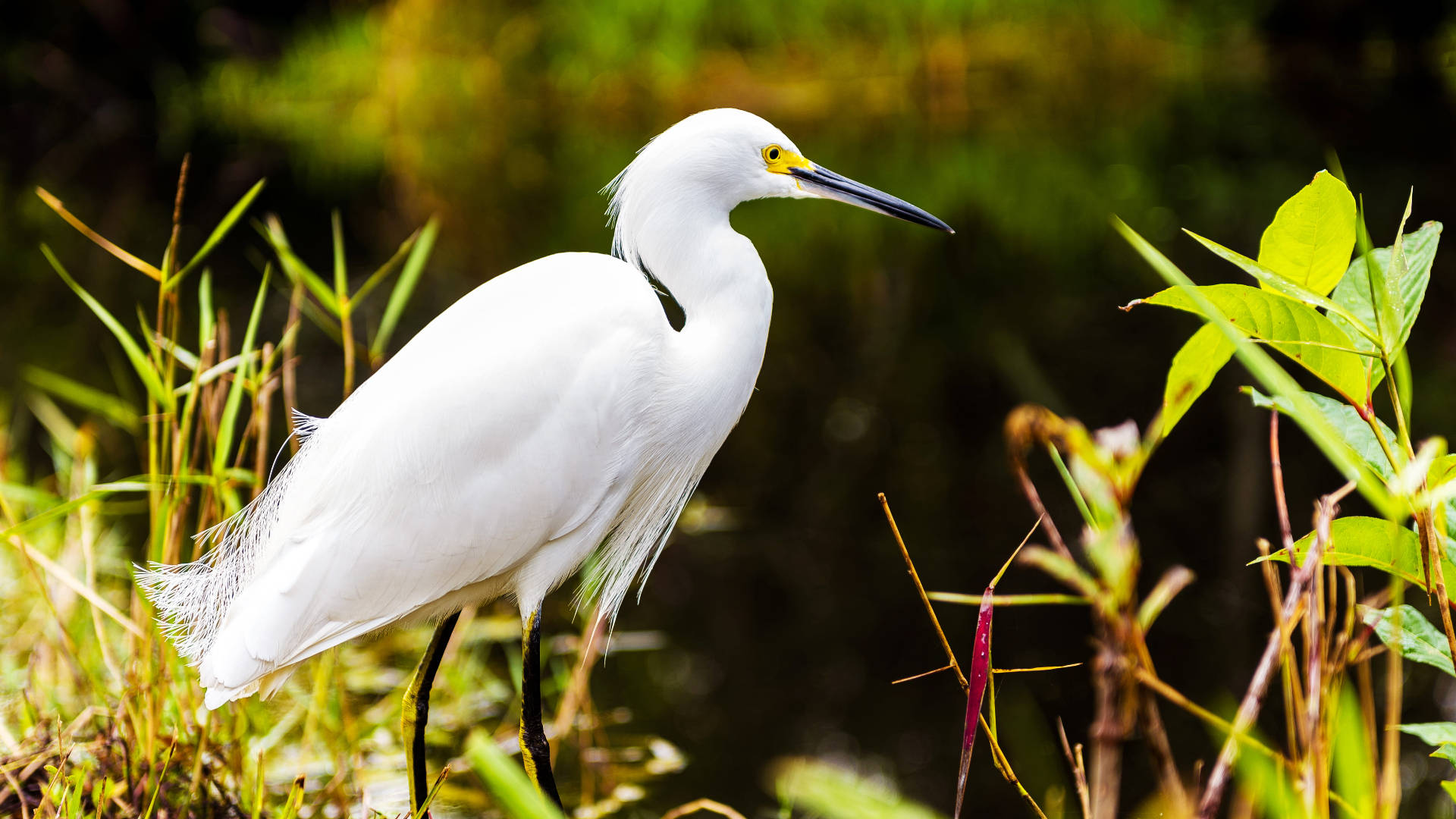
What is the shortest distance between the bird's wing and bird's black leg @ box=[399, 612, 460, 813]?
20 centimetres

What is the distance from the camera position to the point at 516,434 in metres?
2.39

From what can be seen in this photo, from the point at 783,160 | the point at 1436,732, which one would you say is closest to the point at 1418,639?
the point at 1436,732

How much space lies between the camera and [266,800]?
2.98 m

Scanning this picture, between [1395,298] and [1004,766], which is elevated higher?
[1395,298]

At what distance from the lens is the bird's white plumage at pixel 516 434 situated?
2371 millimetres

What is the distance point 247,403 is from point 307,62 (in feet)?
45.2

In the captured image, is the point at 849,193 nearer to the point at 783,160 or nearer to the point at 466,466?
the point at 783,160

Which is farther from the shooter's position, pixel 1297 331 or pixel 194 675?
pixel 194 675

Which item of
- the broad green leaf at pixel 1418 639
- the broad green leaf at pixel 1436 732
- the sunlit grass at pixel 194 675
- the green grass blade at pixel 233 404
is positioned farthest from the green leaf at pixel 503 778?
the green grass blade at pixel 233 404

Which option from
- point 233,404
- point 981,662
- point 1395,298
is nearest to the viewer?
point 981,662

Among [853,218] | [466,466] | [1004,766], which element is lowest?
[853,218]

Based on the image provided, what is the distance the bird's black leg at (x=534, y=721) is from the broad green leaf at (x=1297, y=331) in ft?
5.02

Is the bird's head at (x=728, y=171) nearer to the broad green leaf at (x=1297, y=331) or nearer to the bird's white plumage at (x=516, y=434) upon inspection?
the bird's white plumage at (x=516, y=434)

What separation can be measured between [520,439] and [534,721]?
1.91 ft
